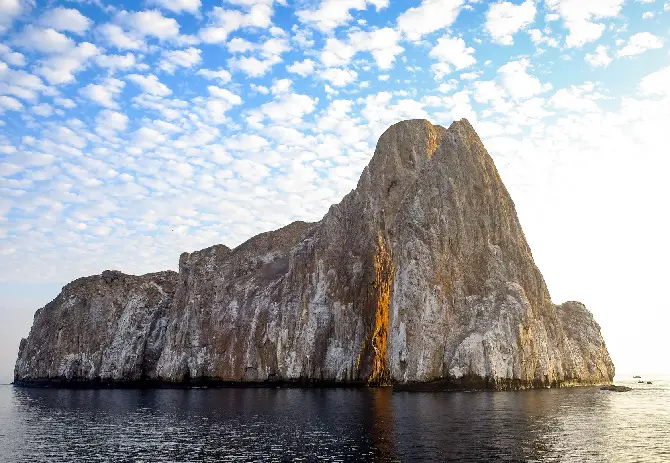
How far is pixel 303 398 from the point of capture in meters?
84.4

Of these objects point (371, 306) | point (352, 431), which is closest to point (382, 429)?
point (352, 431)

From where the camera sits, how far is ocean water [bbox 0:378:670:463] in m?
38.2

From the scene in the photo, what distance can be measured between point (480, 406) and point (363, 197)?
243 ft

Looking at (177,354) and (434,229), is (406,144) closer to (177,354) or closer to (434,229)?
(434,229)

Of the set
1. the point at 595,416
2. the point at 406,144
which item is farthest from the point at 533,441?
the point at 406,144

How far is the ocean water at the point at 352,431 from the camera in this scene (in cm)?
3819

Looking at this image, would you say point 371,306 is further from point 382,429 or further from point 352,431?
point 352,431

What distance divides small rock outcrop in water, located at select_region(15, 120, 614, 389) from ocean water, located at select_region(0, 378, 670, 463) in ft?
64.8

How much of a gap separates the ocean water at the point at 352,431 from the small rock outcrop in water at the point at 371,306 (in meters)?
19.8

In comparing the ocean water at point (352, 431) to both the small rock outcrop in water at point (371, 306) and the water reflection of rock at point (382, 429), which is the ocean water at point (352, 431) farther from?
the small rock outcrop in water at point (371, 306)

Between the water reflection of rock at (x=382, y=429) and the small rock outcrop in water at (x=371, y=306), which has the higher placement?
the small rock outcrop in water at (x=371, y=306)

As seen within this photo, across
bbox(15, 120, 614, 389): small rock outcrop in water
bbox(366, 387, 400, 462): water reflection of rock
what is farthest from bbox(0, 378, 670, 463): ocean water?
bbox(15, 120, 614, 389): small rock outcrop in water

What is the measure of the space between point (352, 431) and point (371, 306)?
73630mm

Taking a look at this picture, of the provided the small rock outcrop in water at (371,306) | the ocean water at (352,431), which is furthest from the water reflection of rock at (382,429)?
the small rock outcrop in water at (371,306)
